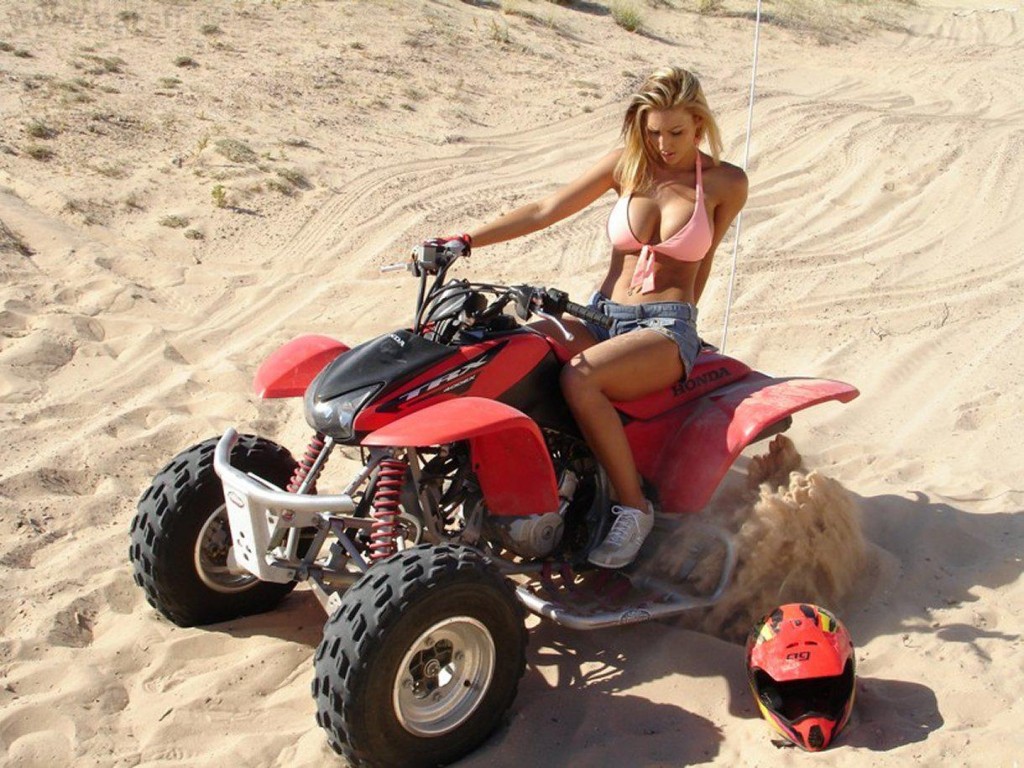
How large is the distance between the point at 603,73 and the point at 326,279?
649 centimetres

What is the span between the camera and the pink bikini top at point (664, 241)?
4.68 m

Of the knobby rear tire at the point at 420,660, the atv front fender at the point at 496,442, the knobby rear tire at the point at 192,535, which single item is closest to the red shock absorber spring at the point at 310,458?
the knobby rear tire at the point at 192,535

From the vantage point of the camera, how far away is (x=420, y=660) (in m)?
3.83

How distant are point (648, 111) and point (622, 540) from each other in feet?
5.50

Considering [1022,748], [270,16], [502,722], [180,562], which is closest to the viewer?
[1022,748]

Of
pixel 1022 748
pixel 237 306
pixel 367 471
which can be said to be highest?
pixel 367 471

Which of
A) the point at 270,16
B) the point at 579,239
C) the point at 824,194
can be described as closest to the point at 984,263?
the point at 824,194

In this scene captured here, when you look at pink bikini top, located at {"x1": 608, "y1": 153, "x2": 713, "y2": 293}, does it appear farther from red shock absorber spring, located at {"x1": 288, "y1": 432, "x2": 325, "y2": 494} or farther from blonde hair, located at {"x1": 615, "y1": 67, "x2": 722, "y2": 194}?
red shock absorber spring, located at {"x1": 288, "y1": 432, "x2": 325, "y2": 494}

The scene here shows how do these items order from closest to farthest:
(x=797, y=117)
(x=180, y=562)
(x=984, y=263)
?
(x=180, y=562) → (x=984, y=263) → (x=797, y=117)

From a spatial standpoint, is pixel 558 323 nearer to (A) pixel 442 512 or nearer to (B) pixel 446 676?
(A) pixel 442 512

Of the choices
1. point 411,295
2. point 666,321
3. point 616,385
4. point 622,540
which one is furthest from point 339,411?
point 411,295

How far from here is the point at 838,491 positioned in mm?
5008

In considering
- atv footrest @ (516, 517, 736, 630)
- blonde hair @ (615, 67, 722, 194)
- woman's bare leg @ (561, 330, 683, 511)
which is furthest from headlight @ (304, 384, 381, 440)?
blonde hair @ (615, 67, 722, 194)

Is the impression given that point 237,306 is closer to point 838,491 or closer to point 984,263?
point 838,491
